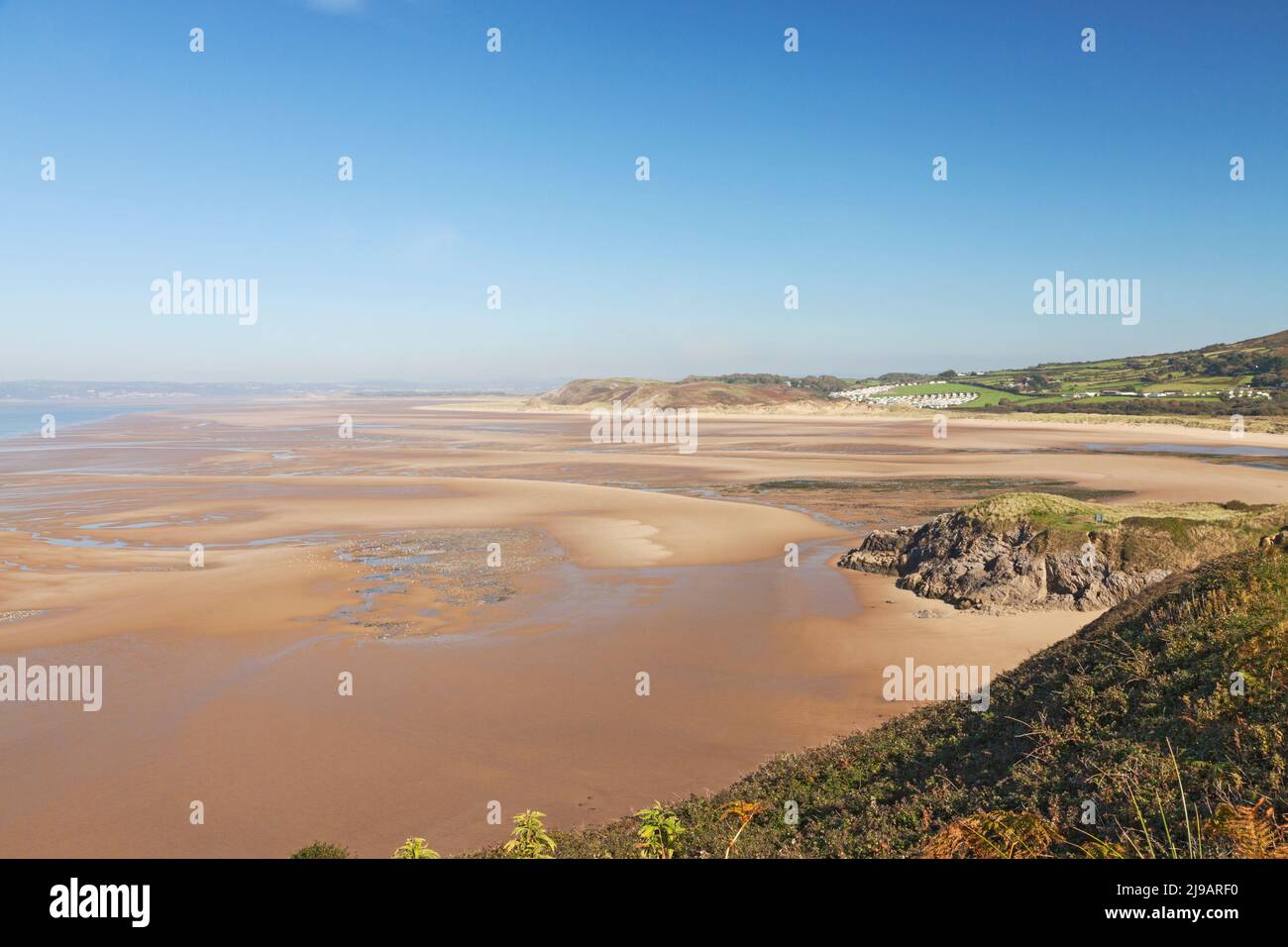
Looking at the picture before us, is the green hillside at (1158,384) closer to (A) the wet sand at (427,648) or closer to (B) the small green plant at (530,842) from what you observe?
(A) the wet sand at (427,648)

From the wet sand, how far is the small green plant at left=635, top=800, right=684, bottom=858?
277cm

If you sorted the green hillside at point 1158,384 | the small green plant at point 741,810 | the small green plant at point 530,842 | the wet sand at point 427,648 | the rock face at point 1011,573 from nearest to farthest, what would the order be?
the small green plant at point 530,842
the small green plant at point 741,810
the wet sand at point 427,648
the rock face at point 1011,573
the green hillside at point 1158,384

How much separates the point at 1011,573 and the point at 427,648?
50.9 feet

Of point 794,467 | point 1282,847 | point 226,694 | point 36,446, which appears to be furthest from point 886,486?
point 36,446

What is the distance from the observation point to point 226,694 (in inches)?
608

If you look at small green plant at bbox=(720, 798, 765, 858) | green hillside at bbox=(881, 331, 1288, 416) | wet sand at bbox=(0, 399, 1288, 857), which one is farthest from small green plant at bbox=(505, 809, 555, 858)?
green hillside at bbox=(881, 331, 1288, 416)

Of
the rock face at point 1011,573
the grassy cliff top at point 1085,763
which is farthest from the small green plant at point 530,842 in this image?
the rock face at point 1011,573

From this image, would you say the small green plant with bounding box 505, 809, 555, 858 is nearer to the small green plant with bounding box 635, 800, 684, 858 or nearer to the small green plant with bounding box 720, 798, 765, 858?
the small green plant with bounding box 635, 800, 684, 858

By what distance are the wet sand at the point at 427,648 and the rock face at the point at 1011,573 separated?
2.87 ft

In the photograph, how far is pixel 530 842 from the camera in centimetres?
763

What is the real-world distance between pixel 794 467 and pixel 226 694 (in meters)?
46.5

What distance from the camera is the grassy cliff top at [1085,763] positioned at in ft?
22.5
